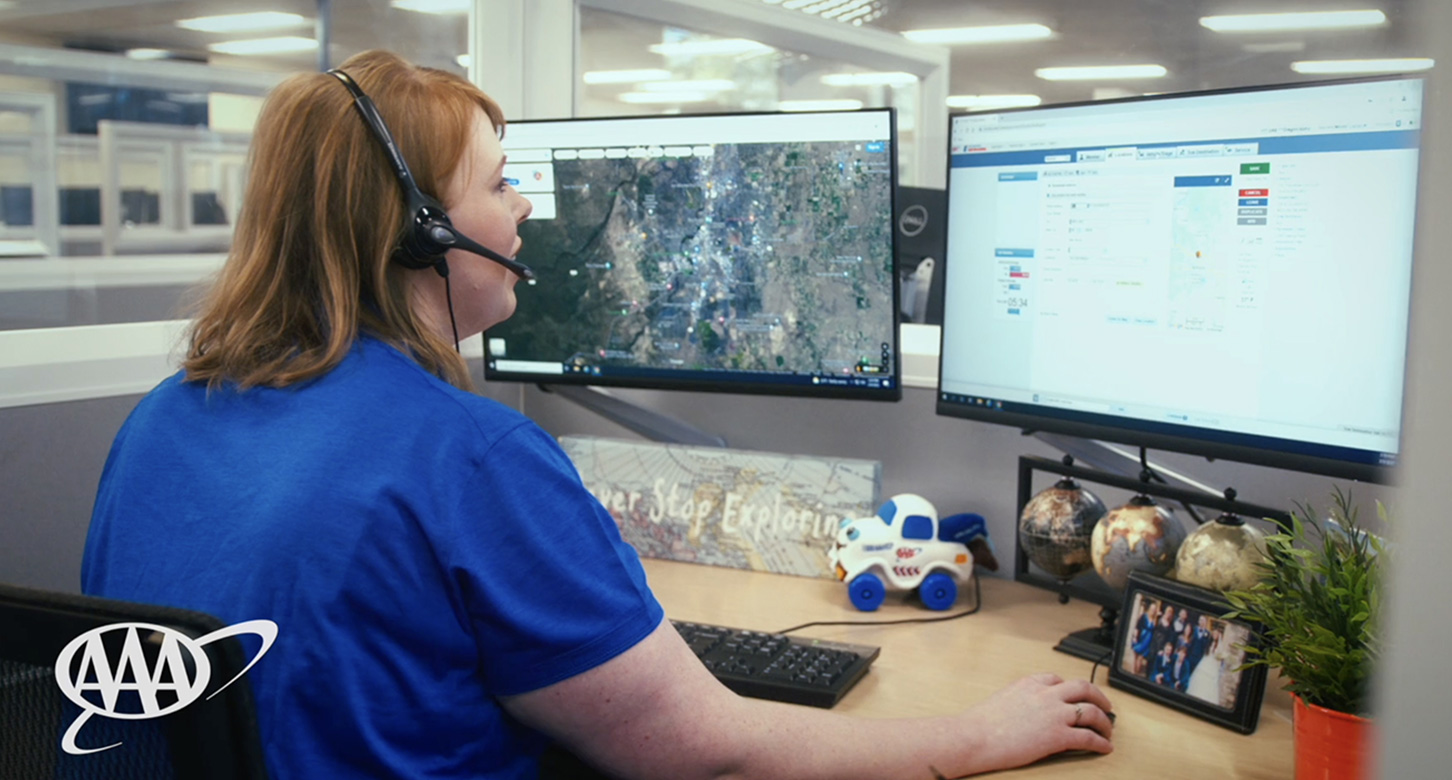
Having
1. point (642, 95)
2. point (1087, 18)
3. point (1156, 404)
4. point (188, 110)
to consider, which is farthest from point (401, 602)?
point (642, 95)

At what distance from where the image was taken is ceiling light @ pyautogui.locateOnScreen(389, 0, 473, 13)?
1721 mm

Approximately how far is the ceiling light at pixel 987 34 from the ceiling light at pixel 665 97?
1881mm

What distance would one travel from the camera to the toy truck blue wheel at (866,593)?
1.25 metres

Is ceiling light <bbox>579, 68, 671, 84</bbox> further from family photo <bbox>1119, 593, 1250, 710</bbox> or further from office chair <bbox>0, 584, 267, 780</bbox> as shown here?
office chair <bbox>0, 584, 267, 780</bbox>

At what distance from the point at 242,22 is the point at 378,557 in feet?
6.82

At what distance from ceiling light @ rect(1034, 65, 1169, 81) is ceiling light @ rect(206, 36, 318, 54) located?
608 cm

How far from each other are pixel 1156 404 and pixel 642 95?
345 inches

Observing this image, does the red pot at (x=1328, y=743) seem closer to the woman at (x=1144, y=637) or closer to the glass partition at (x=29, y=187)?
the woman at (x=1144, y=637)

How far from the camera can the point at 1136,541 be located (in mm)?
1115

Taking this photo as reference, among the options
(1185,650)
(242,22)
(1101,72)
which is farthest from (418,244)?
(1101,72)

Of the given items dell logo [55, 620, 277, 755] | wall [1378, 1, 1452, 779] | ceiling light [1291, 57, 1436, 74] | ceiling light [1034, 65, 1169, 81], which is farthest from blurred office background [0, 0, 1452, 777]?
ceiling light [1034, 65, 1169, 81]

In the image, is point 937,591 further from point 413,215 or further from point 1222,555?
point 413,215

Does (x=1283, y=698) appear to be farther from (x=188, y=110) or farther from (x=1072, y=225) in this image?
(x=188, y=110)

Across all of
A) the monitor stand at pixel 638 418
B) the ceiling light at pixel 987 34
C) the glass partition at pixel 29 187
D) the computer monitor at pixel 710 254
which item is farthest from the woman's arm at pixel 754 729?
the ceiling light at pixel 987 34
